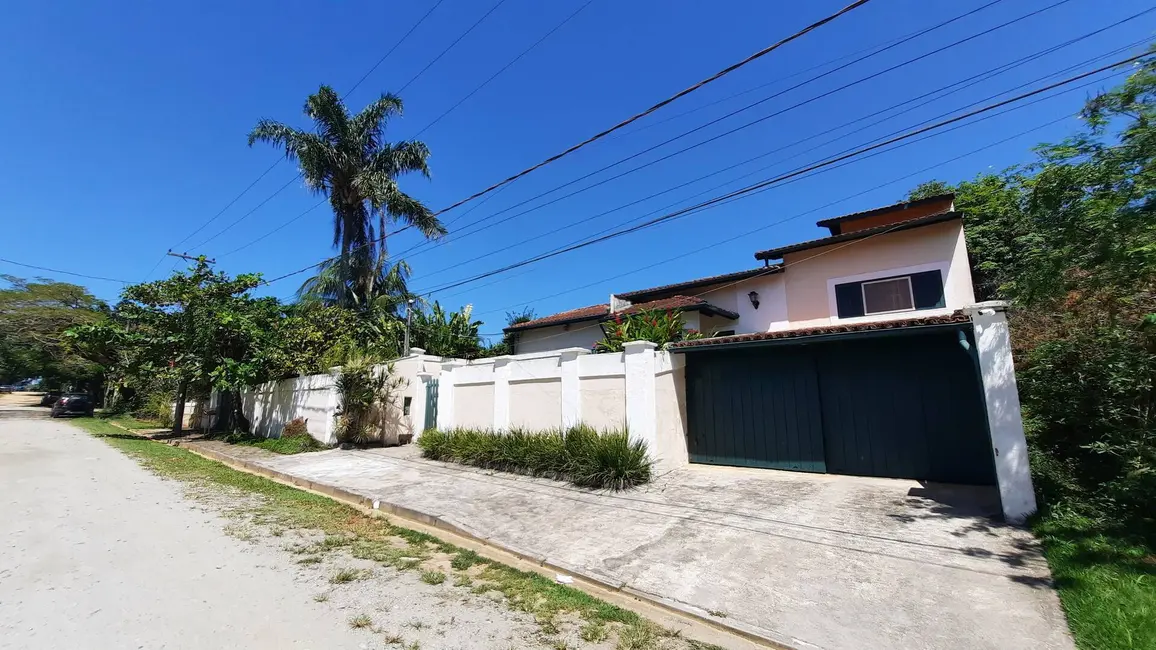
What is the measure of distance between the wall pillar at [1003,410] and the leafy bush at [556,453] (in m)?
4.98

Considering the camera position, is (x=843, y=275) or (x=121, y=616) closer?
(x=121, y=616)

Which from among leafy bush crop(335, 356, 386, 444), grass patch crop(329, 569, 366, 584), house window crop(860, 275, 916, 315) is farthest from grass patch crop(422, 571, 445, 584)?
house window crop(860, 275, 916, 315)

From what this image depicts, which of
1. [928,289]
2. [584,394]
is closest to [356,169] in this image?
[584,394]

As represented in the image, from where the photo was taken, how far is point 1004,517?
19.4 feet

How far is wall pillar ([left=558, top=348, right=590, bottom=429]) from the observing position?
1034 centimetres

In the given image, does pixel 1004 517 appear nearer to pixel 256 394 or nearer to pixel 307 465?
pixel 307 465

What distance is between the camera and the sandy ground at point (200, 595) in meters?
3.39

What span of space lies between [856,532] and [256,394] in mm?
20334

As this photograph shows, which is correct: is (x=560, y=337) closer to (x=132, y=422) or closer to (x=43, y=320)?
(x=132, y=422)

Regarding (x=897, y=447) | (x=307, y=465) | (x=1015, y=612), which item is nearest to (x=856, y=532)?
(x=1015, y=612)

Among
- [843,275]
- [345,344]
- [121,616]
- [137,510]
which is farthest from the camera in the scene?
[345,344]

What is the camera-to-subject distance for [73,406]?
30.1 metres

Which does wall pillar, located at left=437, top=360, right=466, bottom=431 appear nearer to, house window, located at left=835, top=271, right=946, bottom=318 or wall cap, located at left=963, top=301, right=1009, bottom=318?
wall cap, located at left=963, top=301, right=1009, bottom=318

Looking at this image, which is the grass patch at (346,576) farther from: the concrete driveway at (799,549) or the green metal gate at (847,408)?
the green metal gate at (847,408)
